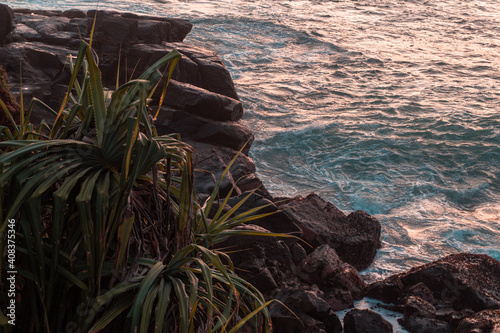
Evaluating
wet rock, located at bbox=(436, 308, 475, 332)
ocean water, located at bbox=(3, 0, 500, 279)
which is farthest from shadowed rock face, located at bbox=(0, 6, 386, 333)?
ocean water, located at bbox=(3, 0, 500, 279)

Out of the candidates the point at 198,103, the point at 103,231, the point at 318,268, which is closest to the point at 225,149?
the point at 198,103

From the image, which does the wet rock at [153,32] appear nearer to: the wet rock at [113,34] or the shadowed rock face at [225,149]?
the shadowed rock face at [225,149]

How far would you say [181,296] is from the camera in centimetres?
244

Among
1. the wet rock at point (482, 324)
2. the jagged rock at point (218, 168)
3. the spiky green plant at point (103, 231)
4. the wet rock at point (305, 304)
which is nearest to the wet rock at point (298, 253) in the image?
the jagged rock at point (218, 168)

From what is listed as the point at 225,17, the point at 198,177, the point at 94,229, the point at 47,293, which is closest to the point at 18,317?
the point at 47,293

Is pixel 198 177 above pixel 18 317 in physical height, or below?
below

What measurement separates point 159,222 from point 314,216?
16.9 feet

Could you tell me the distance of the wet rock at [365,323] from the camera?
5.18 metres

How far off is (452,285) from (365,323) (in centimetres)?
180

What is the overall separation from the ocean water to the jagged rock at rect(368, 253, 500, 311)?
1.28m

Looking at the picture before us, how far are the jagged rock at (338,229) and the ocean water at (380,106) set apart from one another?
36cm

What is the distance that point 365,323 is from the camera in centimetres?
521

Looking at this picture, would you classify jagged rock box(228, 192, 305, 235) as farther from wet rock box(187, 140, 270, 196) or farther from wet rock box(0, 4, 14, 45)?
wet rock box(0, 4, 14, 45)

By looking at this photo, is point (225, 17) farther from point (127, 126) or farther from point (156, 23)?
point (127, 126)
